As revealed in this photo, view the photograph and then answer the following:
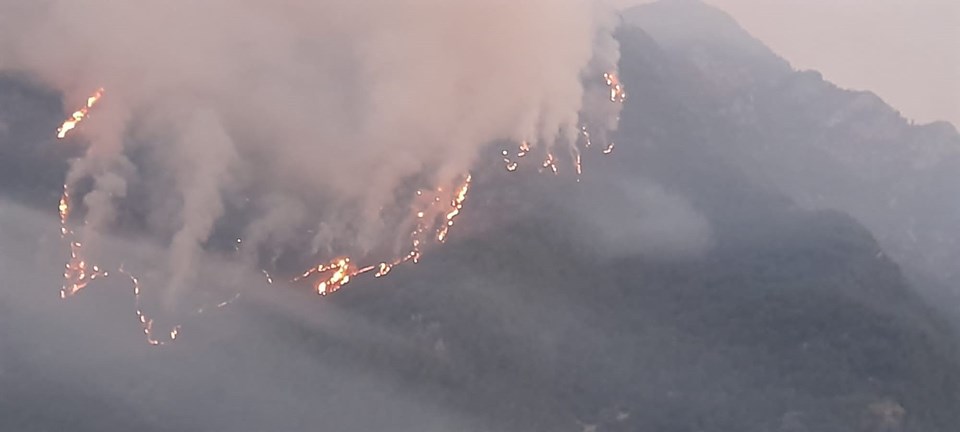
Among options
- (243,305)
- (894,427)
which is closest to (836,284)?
(894,427)

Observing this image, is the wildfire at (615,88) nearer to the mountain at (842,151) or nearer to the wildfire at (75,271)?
the mountain at (842,151)

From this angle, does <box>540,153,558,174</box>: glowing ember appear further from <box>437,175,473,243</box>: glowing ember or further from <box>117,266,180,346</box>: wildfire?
<box>117,266,180,346</box>: wildfire

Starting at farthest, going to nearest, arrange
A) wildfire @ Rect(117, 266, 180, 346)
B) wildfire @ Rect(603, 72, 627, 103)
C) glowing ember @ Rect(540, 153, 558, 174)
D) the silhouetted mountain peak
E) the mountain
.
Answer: the silhouetted mountain peak
the mountain
wildfire @ Rect(603, 72, 627, 103)
glowing ember @ Rect(540, 153, 558, 174)
wildfire @ Rect(117, 266, 180, 346)

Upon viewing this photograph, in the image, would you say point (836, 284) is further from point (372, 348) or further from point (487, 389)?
point (372, 348)

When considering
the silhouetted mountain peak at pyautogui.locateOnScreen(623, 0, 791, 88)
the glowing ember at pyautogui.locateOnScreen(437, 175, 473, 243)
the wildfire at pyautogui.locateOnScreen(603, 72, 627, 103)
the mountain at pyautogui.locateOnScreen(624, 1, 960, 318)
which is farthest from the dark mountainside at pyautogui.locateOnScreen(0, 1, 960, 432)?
the silhouetted mountain peak at pyautogui.locateOnScreen(623, 0, 791, 88)

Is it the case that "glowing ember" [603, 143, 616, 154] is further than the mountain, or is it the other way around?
the mountain

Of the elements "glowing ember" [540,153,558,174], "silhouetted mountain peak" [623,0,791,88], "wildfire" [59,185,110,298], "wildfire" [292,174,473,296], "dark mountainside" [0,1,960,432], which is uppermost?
"silhouetted mountain peak" [623,0,791,88]

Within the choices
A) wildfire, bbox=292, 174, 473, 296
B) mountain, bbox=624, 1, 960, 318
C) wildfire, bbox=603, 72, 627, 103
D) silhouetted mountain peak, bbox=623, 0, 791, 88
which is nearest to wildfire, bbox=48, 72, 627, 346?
wildfire, bbox=292, 174, 473, 296

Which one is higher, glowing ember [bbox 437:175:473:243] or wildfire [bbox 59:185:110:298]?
wildfire [bbox 59:185:110:298]

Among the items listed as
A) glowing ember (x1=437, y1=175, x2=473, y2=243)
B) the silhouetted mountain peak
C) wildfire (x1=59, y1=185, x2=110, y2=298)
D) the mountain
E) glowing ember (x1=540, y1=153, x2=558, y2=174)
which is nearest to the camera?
wildfire (x1=59, y1=185, x2=110, y2=298)
